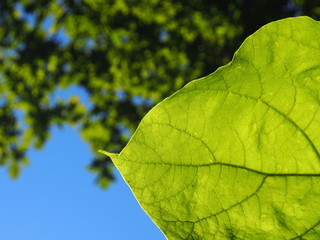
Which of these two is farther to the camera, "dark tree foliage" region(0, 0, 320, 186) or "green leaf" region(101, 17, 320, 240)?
"dark tree foliage" region(0, 0, 320, 186)

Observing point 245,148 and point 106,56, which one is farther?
point 106,56

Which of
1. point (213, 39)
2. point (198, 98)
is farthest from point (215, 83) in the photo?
point (213, 39)

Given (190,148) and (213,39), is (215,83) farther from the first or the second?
(213,39)

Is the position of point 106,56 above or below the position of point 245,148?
above

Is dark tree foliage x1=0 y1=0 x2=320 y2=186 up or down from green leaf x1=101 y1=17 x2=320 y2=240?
up

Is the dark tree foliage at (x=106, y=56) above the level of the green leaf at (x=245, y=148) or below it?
above
